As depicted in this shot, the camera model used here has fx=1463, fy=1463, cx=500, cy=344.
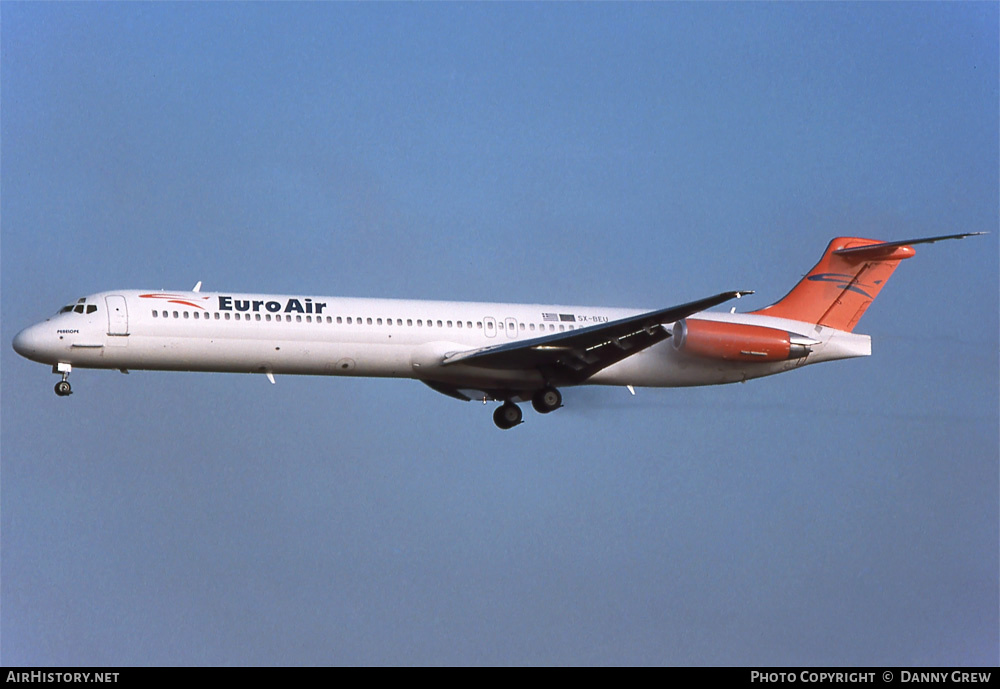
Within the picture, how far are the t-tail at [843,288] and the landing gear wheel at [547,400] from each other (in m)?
6.97

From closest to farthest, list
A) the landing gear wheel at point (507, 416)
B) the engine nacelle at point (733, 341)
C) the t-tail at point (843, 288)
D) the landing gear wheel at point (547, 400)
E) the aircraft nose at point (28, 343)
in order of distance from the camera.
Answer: the aircraft nose at point (28, 343) → the engine nacelle at point (733, 341) → the landing gear wheel at point (547, 400) → the landing gear wheel at point (507, 416) → the t-tail at point (843, 288)

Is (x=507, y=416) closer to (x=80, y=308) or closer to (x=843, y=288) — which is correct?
(x=843, y=288)

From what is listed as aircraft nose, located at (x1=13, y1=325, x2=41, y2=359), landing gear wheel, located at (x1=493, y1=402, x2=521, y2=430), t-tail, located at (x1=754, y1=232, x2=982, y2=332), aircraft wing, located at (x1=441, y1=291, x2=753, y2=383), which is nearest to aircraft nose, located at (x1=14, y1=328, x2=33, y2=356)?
aircraft nose, located at (x1=13, y1=325, x2=41, y2=359)

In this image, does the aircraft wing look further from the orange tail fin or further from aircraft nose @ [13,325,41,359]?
aircraft nose @ [13,325,41,359]

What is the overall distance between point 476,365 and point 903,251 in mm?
13623

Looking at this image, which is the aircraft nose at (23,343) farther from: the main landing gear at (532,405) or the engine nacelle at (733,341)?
the engine nacelle at (733,341)

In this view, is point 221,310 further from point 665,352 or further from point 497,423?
point 665,352

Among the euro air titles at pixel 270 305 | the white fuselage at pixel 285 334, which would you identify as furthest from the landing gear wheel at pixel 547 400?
the euro air titles at pixel 270 305

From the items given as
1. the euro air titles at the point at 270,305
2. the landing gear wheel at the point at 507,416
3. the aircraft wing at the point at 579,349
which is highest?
the euro air titles at the point at 270,305

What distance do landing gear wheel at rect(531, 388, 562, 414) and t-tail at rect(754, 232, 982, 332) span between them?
697cm

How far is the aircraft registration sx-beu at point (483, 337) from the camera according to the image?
3709cm
